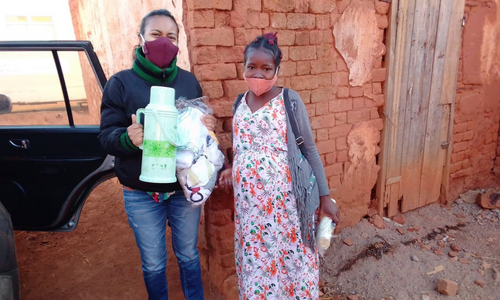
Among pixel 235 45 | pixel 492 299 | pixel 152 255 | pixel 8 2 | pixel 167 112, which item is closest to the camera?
pixel 167 112

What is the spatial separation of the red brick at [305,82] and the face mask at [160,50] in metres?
1.17

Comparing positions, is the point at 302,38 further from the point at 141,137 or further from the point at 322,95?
the point at 141,137

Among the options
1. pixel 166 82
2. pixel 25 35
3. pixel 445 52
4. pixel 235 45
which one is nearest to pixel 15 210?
pixel 166 82

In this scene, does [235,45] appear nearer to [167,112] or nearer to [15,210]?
[167,112]

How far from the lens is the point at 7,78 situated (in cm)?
274

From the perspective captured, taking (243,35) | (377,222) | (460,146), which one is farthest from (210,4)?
(460,146)

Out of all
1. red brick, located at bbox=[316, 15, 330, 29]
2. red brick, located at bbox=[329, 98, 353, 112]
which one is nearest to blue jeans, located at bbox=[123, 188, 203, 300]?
red brick, located at bbox=[329, 98, 353, 112]

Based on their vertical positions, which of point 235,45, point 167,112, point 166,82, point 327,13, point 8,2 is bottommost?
point 167,112

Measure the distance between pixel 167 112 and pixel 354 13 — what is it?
211 centimetres

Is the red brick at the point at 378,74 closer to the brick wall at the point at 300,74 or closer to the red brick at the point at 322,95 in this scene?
the brick wall at the point at 300,74

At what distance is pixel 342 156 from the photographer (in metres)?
3.18

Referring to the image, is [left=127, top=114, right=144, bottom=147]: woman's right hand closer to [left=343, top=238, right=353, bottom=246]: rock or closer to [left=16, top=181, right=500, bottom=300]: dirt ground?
[left=16, top=181, right=500, bottom=300]: dirt ground

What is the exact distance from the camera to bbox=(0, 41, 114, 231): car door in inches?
100

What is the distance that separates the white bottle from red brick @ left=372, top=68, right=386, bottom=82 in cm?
182
